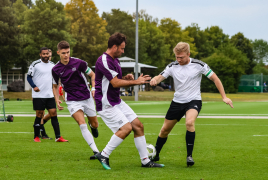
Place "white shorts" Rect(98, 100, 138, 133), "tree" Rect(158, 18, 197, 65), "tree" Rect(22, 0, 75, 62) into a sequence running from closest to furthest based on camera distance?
"white shorts" Rect(98, 100, 138, 133)
"tree" Rect(22, 0, 75, 62)
"tree" Rect(158, 18, 197, 65)

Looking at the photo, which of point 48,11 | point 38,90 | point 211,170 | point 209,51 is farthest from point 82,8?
point 211,170

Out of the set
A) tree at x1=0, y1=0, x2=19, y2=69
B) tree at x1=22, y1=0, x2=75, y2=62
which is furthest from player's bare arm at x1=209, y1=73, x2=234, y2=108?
tree at x1=22, y1=0, x2=75, y2=62

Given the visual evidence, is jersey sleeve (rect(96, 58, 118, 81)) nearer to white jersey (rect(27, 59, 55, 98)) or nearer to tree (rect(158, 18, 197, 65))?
white jersey (rect(27, 59, 55, 98))

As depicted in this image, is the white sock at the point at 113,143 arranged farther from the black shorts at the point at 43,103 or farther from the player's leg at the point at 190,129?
the black shorts at the point at 43,103

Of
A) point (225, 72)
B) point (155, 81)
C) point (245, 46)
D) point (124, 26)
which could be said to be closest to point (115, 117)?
point (155, 81)

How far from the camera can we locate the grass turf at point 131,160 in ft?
16.6

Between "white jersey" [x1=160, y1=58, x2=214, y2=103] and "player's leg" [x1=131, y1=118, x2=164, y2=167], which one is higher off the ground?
"white jersey" [x1=160, y1=58, x2=214, y2=103]

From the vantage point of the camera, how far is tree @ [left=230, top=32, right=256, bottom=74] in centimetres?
7475

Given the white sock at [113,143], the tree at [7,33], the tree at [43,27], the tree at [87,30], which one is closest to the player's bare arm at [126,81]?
the white sock at [113,143]

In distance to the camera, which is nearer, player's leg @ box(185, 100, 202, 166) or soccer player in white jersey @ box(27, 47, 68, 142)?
player's leg @ box(185, 100, 202, 166)

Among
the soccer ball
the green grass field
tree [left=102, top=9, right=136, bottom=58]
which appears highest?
tree [left=102, top=9, right=136, bottom=58]

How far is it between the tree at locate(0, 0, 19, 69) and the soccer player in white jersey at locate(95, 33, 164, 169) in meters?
35.4

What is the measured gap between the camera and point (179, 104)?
235 inches

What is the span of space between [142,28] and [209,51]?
2265 cm
